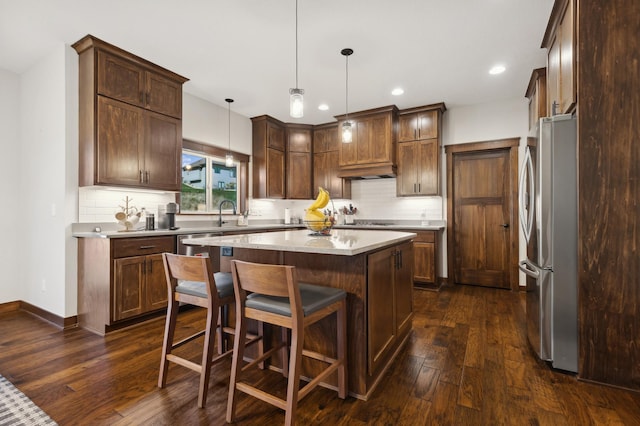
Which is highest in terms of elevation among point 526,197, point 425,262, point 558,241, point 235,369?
point 526,197

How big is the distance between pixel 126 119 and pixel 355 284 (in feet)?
9.45

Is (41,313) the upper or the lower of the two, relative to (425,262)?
lower

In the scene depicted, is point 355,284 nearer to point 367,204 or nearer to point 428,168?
point 428,168

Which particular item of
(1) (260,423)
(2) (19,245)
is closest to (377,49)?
(1) (260,423)

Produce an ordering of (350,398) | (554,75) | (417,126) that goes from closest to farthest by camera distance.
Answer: (350,398)
(554,75)
(417,126)

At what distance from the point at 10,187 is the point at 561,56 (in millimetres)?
5481

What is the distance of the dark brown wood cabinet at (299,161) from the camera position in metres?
5.62

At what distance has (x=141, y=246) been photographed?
301cm

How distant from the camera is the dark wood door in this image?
4395 mm

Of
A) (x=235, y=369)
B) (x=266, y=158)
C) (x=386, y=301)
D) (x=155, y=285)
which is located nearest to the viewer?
(x=235, y=369)

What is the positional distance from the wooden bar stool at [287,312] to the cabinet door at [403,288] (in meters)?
0.74

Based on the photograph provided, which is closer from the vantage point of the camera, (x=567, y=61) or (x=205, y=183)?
(x=567, y=61)

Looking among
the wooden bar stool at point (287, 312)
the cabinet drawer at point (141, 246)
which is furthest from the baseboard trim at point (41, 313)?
the wooden bar stool at point (287, 312)

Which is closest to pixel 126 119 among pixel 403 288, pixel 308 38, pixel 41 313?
pixel 308 38
